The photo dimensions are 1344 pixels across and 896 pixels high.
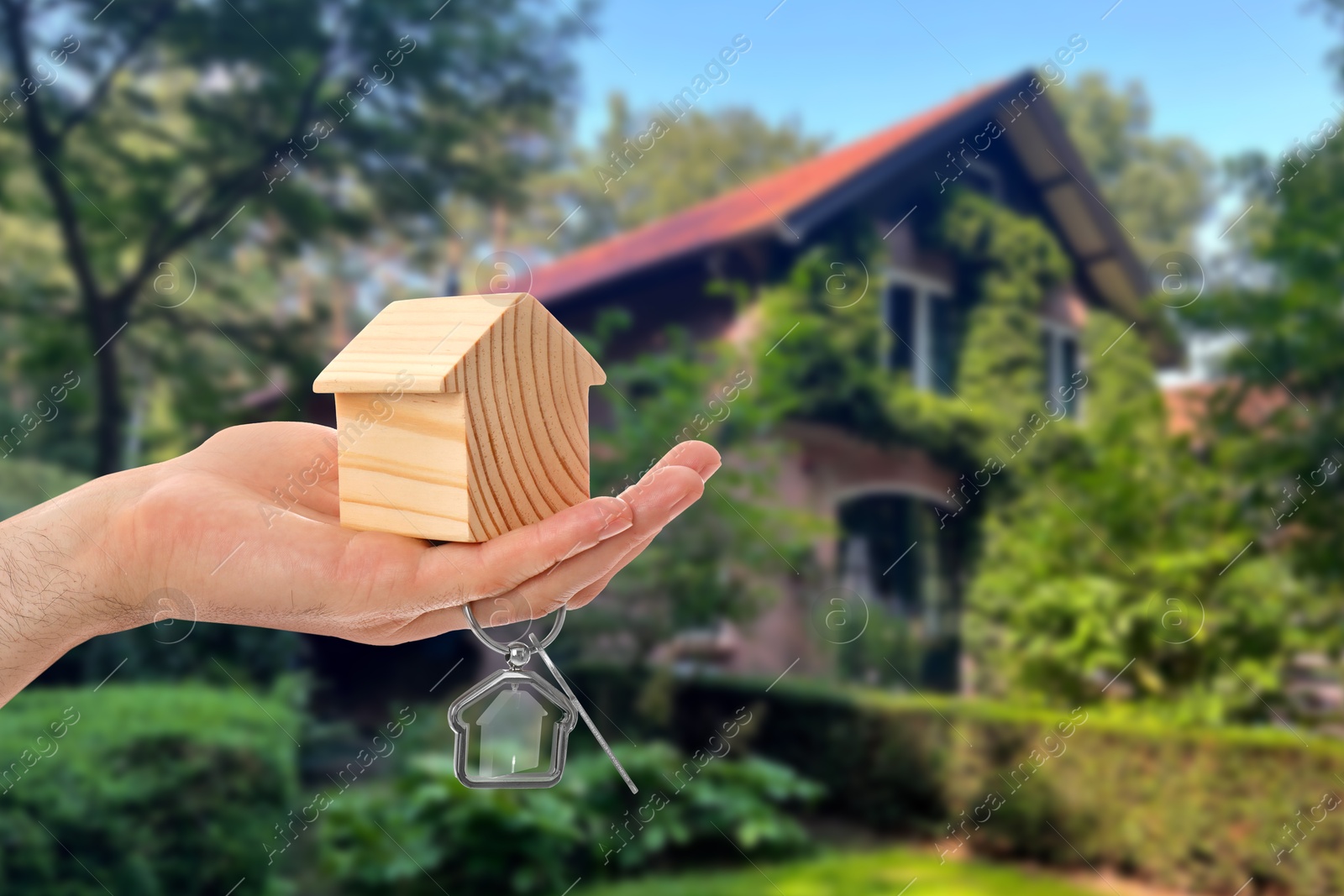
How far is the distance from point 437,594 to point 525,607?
0.12m

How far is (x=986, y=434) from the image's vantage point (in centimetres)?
1066

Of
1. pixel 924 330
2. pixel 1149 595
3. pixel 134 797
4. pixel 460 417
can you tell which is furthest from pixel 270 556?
pixel 924 330

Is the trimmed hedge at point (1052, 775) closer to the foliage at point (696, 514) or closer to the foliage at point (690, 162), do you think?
the foliage at point (696, 514)

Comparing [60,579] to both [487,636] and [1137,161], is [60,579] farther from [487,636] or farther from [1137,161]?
[1137,161]

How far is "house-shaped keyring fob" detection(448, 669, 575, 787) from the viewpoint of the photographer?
1.35 metres

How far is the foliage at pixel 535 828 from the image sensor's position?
5520mm

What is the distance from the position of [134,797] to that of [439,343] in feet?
12.9

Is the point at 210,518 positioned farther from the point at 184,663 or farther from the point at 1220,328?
the point at 1220,328

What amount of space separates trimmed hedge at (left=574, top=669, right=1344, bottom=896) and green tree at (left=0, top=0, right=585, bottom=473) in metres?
4.13

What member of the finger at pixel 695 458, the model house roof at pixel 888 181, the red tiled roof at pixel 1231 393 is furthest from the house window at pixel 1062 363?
the finger at pixel 695 458

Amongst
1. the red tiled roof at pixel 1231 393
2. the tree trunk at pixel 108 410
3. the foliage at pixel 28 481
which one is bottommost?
the red tiled roof at pixel 1231 393

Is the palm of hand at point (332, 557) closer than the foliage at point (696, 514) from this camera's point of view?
Yes

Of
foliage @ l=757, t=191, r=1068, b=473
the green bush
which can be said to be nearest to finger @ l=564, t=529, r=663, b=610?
the green bush

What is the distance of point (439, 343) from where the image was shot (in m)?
1.46
